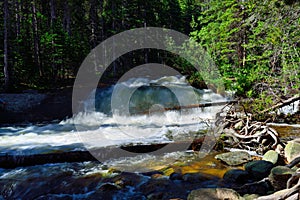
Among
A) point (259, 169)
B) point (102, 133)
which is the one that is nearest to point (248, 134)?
point (259, 169)

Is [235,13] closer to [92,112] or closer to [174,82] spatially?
[174,82]

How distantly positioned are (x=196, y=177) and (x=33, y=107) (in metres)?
12.2

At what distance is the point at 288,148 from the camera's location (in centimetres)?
555

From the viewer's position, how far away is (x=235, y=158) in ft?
19.8

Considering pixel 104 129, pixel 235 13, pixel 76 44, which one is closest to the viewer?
pixel 104 129

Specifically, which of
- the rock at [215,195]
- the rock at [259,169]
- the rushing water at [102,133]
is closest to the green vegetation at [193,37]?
the rock at [259,169]

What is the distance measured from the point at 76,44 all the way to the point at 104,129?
49.3 feet

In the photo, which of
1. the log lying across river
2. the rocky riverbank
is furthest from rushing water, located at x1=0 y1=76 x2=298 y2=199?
the rocky riverbank

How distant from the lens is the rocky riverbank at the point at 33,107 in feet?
42.3

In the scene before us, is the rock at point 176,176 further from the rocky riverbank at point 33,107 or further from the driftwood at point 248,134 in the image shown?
the rocky riverbank at point 33,107

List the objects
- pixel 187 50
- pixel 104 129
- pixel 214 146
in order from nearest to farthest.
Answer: pixel 214 146
pixel 104 129
pixel 187 50

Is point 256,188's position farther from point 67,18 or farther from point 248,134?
point 67,18

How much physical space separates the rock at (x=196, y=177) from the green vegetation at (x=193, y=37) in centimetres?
308

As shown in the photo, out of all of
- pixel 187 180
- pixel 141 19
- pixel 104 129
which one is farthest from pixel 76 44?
pixel 187 180
